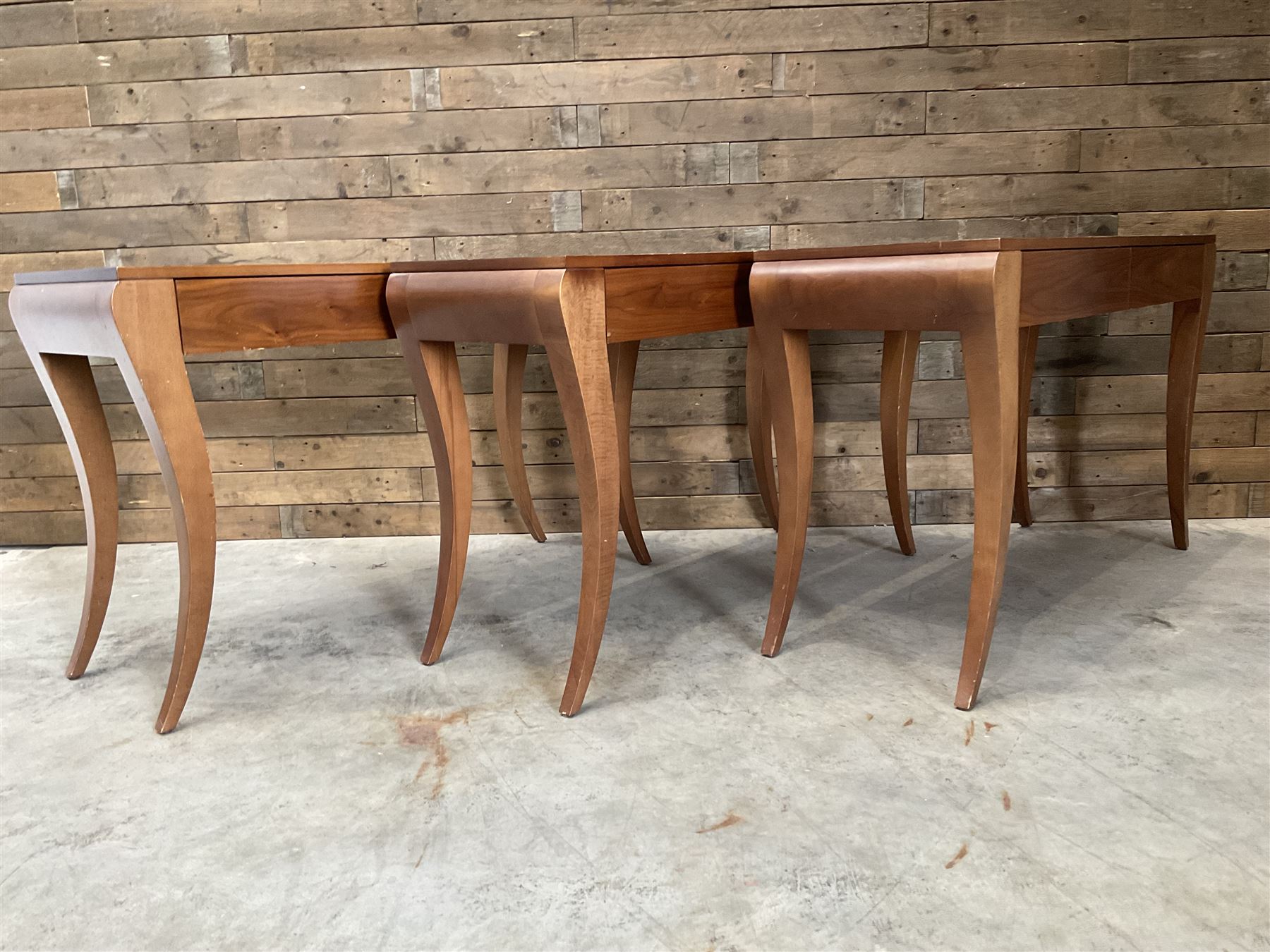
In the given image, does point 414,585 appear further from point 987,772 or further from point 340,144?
point 987,772

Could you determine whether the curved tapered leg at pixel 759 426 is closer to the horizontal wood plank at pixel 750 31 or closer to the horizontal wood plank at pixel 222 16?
the horizontal wood plank at pixel 750 31

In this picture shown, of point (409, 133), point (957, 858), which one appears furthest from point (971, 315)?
point (409, 133)

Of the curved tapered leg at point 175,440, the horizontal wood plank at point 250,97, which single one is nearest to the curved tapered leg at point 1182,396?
the horizontal wood plank at point 250,97

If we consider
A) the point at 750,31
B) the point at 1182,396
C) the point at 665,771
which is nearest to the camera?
the point at 665,771

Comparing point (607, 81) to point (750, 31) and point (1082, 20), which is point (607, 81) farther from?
point (1082, 20)

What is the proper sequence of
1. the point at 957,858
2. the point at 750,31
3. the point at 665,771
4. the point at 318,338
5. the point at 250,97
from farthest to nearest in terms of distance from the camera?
the point at 250,97 → the point at 750,31 → the point at 318,338 → the point at 665,771 → the point at 957,858

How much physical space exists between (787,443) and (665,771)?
0.61 m

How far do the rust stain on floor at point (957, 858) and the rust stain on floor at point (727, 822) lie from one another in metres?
0.24

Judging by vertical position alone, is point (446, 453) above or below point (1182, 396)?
above

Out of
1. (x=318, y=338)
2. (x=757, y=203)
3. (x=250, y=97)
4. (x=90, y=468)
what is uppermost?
(x=250, y=97)

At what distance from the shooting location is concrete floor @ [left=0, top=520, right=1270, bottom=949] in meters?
1.08

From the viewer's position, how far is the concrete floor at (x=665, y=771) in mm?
1081

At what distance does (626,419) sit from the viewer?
93.8 inches

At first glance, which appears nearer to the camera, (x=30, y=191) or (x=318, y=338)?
(x=318, y=338)
